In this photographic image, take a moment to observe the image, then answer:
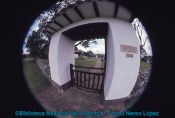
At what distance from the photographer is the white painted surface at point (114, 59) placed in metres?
1.38

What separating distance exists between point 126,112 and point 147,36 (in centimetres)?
101

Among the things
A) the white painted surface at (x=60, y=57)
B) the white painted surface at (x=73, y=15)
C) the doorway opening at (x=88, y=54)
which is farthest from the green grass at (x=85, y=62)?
the white painted surface at (x=73, y=15)

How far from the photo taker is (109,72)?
168cm

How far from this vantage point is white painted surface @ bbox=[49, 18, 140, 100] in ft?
4.51

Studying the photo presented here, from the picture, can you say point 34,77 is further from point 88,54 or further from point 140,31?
point 140,31

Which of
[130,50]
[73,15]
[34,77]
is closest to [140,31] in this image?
[130,50]

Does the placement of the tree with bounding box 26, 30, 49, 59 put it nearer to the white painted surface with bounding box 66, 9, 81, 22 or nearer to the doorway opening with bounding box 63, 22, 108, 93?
the doorway opening with bounding box 63, 22, 108, 93

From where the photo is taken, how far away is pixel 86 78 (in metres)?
1.62

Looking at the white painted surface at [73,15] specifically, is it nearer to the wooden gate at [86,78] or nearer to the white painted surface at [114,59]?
the white painted surface at [114,59]

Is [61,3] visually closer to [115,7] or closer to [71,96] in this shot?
[115,7]

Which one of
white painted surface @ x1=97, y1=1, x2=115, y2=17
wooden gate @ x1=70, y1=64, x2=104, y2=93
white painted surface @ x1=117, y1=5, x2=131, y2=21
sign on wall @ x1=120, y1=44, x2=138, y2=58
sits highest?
white painted surface @ x1=97, y1=1, x2=115, y2=17

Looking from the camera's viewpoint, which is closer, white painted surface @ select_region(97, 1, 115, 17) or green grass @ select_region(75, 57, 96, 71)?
green grass @ select_region(75, 57, 96, 71)

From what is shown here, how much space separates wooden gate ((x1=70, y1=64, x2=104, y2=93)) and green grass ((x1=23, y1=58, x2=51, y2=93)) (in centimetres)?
37

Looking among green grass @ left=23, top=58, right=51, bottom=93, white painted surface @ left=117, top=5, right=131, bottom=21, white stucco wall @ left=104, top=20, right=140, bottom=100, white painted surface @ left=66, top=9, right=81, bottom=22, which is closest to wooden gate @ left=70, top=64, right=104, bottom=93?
white stucco wall @ left=104, top=20, right=140, bottom=100
